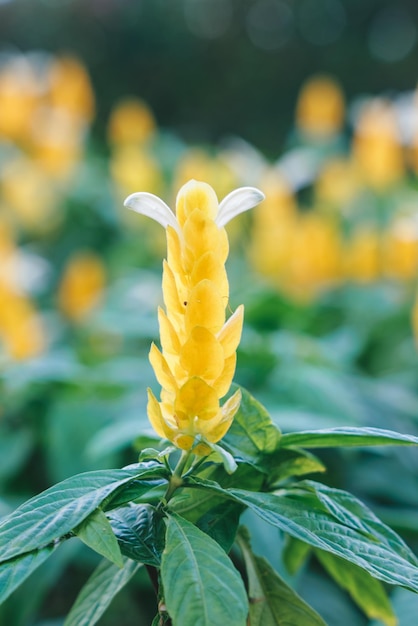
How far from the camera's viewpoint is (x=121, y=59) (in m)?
7.94

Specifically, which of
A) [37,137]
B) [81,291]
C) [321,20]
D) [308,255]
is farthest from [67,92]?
A: [321,20]

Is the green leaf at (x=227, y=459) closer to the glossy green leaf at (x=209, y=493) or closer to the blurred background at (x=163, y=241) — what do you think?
the glossy green leaf at (x=209, y=493)

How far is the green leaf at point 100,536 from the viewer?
64 centimetres

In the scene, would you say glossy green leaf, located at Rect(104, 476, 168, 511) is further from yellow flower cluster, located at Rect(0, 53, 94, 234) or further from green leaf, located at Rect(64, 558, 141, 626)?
yellow flower cluster, located at Rect(0, 53, 94, 234)

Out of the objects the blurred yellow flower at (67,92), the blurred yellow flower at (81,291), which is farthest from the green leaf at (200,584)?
the blurred yellow flower at (67,92)

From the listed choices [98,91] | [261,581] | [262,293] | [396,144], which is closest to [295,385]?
[262,293]

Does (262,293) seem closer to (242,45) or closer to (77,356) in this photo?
(77,356)

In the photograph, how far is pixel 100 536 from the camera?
2.13 ft

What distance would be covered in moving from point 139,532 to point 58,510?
0.29 feet

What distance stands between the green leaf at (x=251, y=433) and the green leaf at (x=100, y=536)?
172 mm

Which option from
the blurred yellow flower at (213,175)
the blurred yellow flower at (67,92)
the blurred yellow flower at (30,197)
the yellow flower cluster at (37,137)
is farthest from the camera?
the blurred yellow flower at (67,92)

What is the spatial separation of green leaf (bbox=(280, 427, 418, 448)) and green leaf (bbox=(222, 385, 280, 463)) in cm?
2

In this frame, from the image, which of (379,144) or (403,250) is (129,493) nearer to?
(403,250)

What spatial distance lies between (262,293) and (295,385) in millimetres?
680
